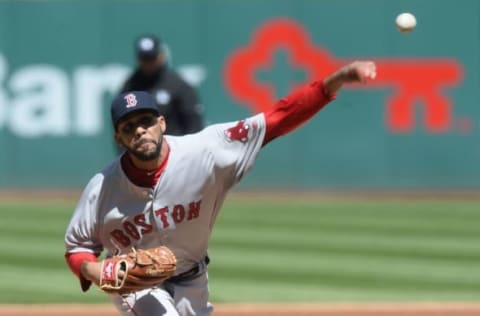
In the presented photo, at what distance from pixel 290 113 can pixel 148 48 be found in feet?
14.6

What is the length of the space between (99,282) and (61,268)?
5.37 metres

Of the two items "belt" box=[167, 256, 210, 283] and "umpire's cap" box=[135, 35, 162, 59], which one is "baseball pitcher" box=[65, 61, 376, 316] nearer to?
"belt" box=[167, 256, 210, 283]

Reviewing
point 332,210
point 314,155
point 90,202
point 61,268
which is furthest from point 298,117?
point 314,155

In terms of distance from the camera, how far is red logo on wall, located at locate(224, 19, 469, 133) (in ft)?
53.3

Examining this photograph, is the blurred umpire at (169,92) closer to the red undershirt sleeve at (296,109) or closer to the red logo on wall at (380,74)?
the red undershirt sleeve at (296,109)

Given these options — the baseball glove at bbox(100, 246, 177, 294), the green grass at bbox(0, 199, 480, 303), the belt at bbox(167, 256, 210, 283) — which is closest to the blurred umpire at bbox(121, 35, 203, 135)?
the green grass at bbox(0, 199, 480, 303)

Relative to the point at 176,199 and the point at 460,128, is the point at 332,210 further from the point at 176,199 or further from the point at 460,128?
the point at 176,199

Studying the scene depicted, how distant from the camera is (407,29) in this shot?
224 inches

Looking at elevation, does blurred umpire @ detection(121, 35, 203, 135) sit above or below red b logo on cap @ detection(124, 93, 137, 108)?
above

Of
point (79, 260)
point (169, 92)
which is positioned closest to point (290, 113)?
point (79, 260)

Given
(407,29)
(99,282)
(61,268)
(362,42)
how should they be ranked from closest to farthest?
(99,282)
(407,29)
(61,268)
(362,42)

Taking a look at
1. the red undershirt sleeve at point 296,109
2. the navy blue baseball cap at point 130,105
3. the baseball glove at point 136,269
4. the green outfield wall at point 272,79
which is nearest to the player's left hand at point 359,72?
the red undershirt sleeve at point 296,109

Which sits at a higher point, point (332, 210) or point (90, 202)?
point (332, 210)

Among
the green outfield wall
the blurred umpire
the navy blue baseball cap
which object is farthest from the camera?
the green outfield wall
